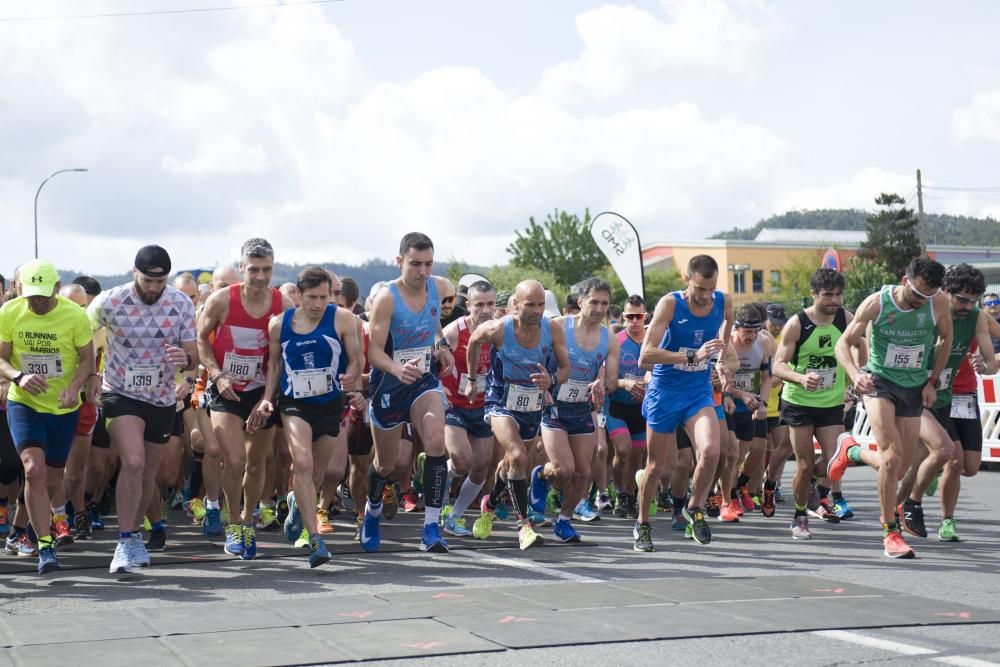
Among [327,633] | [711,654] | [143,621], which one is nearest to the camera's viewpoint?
[711,654]

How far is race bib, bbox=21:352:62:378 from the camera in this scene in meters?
8.68

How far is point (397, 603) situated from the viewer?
697 centimetres

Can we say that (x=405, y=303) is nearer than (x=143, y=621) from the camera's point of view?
No

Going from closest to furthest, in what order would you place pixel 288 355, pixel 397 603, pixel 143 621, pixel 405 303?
1. pixel 143 621
2. pixel 397 603
3. pixel 288 355
4. pixel 405 303

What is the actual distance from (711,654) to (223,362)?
470cm

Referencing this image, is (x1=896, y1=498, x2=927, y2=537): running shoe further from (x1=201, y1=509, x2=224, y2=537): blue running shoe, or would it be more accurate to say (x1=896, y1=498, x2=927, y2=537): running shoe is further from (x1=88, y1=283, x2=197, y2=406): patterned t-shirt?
(x1=88, y1=283, x2=197, y2=406): patterned t-shirt

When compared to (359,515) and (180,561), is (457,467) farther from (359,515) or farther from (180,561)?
(180,561)

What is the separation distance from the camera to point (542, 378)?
961cm

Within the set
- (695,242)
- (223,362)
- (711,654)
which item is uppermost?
(695,242)

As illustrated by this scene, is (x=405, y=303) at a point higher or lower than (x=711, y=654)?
higher

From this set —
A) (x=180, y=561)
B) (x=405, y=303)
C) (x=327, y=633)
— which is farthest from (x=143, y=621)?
(x=405, y=303)

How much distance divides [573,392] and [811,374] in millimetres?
1990

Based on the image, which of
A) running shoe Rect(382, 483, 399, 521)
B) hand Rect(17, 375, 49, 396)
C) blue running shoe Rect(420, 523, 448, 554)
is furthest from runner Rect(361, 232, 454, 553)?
hand Rect(17, 375, 49, 396)

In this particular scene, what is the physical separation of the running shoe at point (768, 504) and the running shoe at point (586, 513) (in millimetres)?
1638
